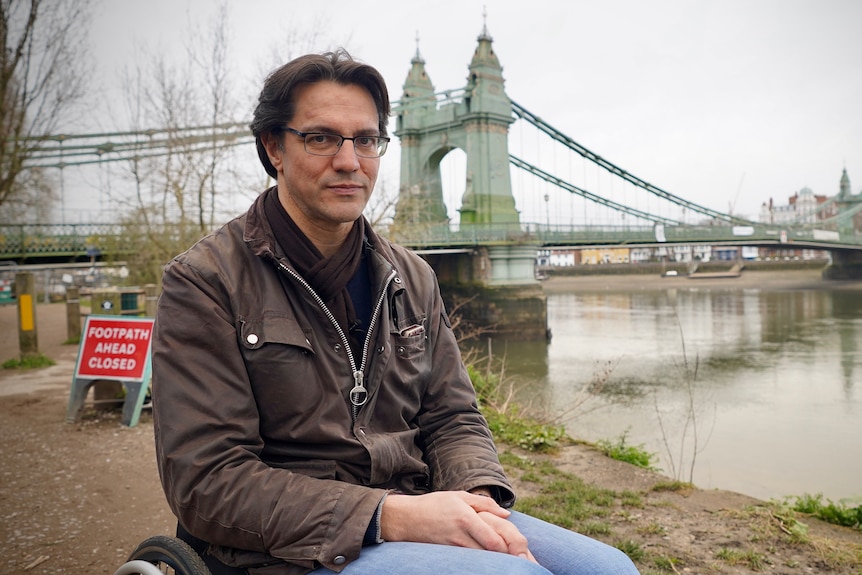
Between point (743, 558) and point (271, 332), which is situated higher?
point (271, 332)

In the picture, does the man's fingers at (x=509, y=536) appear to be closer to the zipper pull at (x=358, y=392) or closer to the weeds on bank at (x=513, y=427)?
the zipper pull at (x=358, y=392)

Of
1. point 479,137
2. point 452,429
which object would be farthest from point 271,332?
point 479,137

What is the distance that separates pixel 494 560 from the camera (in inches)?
38.8

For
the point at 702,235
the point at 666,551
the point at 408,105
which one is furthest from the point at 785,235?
the point at 666,551

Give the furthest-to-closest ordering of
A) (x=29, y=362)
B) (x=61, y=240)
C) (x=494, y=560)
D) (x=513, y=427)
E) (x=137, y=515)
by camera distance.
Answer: (x=61, y=240)
(x=29, y=362)
(x=513, y=427)
(x=137, y=515)
(x=494, y=560)

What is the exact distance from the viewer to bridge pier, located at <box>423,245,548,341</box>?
19.1 m

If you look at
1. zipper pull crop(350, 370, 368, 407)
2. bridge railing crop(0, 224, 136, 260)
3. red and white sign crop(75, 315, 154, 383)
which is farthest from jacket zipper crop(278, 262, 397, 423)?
bridge railing crop(0, 224, 136, 260)

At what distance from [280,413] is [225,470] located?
0.14 m

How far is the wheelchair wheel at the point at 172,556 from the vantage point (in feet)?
3.46

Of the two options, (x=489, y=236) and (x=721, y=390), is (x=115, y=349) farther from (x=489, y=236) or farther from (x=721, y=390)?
(x=489, y=236)

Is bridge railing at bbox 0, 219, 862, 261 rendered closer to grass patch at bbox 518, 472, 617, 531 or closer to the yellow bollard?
the yellow bollard

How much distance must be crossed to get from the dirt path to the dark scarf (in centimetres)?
176

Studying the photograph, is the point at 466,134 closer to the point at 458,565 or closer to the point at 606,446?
the point at 606,446

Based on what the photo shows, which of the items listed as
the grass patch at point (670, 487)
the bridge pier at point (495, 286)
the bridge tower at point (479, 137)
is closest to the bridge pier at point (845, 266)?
the bridge tower at point (479, 137)
